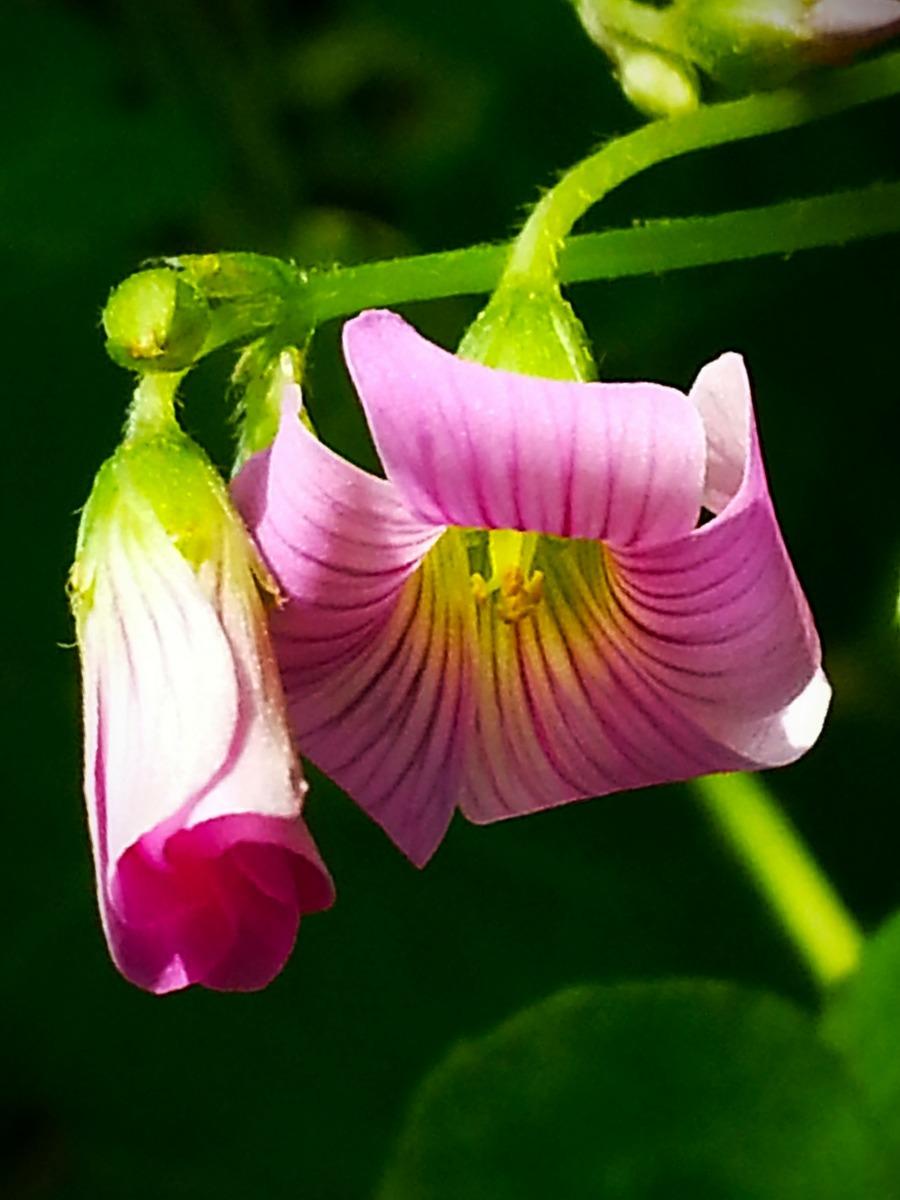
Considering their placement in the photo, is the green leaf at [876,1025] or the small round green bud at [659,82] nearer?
the small round green bud at [659,82]

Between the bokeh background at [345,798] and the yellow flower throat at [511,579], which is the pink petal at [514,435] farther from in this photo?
the bokeh background at [345,798]

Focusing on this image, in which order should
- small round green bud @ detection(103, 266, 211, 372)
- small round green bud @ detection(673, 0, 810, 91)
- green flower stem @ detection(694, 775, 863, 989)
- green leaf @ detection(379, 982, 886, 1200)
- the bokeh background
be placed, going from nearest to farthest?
small round green bud @ detection(103, 266, 211, 372)
small round green bud @ detection(673, 0, 810, 91)
green leaf @ detection(379, 982, 886, 1200)
green flower stem @ detection(694, 775, 863, 989)
the bokeh background

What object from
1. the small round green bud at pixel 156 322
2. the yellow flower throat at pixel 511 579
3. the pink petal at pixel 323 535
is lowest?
the yellow flower throat at pixel 511 579

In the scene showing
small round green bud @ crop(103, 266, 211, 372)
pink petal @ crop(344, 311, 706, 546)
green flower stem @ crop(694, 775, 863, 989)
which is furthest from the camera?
green flower stem @ crop(694, 775, 863, 989)

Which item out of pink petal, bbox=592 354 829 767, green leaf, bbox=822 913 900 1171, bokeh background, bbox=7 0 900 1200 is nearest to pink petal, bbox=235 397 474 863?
pink petal, bbox=592 354 829 767

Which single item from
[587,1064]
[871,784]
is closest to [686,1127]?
[587,1064]

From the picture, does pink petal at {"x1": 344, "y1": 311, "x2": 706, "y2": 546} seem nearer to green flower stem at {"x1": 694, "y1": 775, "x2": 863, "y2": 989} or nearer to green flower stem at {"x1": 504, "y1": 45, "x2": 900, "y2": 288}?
green flower stem at {"x1": 504, "y1": 45, "x2": 900, "y2": 288}

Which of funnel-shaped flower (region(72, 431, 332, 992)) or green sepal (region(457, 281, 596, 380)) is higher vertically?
green sepal (region(457, 281, 596, 380))

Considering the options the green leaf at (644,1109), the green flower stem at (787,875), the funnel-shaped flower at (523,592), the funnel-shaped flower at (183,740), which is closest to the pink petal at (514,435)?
the funnel-shaped flower at (523,592)
